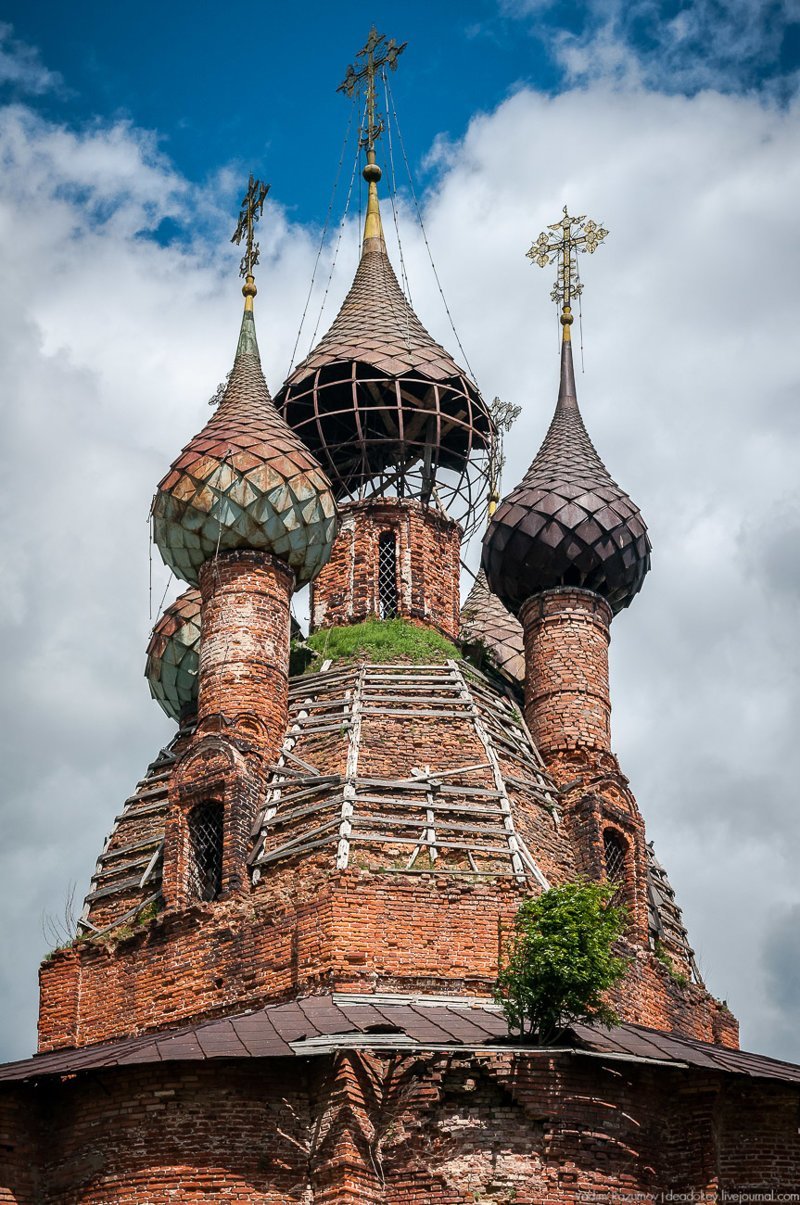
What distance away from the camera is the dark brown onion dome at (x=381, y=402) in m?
28.9

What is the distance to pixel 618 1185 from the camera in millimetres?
17703

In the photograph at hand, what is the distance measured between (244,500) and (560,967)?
8.80 metres

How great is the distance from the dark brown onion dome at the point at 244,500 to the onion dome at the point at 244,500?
0.01 metres

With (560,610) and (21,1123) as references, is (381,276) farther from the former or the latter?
(21,1123)

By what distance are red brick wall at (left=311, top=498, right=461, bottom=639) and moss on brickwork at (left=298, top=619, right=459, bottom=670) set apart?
0.62m

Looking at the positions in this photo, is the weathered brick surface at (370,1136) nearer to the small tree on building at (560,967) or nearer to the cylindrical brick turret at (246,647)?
the small tree on building at (560,967)

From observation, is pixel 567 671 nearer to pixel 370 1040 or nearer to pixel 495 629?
pixel 495 629

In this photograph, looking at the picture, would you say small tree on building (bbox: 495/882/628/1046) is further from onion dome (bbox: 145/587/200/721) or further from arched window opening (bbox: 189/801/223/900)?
onion dome (bbox: 145/587/200/721)

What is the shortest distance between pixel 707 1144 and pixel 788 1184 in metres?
0.90

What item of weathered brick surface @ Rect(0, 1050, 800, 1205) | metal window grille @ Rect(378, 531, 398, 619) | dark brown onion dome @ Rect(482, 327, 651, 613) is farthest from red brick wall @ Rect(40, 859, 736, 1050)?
metal window grille @ Rect(378, 531, 398, 619)

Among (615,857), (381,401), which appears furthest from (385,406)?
(615,857)

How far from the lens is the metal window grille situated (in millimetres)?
27750

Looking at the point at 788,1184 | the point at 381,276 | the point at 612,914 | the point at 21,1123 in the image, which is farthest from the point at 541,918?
the point at 381,276

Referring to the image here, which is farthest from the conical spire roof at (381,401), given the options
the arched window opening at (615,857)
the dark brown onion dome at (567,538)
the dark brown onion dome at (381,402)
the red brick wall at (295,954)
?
the red brick wall at (295,954)
